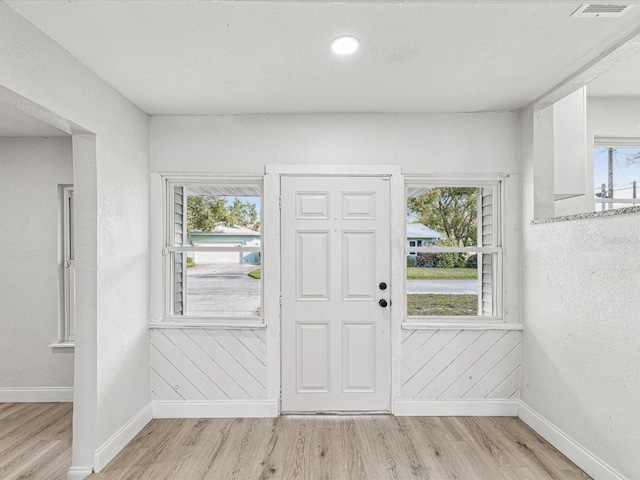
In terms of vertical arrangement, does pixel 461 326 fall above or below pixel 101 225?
below

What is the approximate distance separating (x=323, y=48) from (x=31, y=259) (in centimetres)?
322

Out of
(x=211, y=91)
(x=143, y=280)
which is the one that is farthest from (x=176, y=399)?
(x=211, y=91)

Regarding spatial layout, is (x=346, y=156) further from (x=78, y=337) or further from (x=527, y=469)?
(x=527, y=469)

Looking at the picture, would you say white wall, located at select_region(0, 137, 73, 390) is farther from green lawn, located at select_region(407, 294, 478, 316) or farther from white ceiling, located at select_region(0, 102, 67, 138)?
green lawn, located at select_region(407, 294, 478, 316)

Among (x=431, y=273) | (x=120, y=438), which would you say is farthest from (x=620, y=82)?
(x=120, y=438)

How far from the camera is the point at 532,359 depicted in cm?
306

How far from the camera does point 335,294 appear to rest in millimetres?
3275

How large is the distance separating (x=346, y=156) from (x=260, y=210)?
84cm

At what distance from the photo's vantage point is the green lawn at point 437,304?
338 cm

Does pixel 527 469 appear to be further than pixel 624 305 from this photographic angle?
Yes

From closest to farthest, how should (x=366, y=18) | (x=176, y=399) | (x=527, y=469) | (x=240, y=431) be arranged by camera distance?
(x=366, y=18), (x=527, y=469), (x=240, y=431), (x=176, y=399)

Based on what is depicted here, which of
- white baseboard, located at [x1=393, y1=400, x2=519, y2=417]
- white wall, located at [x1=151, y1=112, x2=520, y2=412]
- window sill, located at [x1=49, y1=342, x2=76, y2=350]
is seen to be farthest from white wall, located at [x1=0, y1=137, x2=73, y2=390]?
white baseboard, located at [x1=393, y1=400, x2=519, y2=417]

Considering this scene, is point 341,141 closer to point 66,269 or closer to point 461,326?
point 461,326

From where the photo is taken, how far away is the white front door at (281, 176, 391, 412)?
10.7ft
